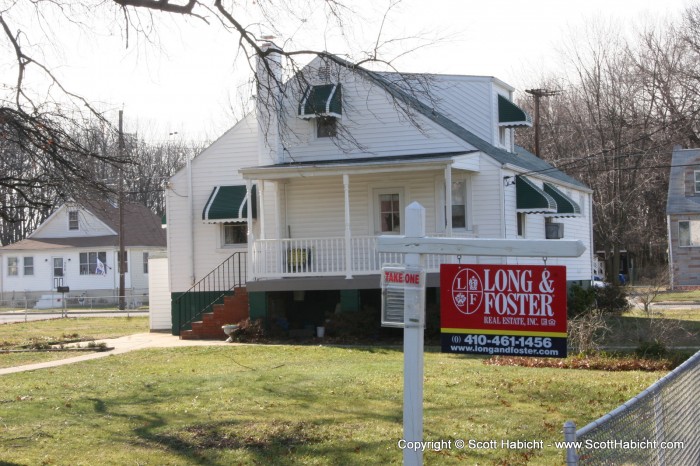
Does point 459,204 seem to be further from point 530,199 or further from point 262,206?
point 262,206

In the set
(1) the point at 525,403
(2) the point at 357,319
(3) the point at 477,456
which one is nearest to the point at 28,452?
(3) the point at 477,456

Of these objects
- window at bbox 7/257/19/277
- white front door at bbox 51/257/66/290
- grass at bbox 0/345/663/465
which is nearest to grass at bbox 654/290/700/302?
grass at bbox 0/345/663/465

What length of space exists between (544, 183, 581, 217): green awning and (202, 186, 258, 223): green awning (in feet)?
30.9

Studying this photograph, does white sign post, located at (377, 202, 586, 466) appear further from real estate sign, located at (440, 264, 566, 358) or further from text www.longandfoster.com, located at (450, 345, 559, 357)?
text www.longandfoster.com, located at (450, 345, 559, 357)

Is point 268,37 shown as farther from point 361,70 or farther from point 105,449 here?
point 105,449

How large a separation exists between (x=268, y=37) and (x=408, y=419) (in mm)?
8781

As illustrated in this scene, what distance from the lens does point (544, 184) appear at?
30.3 m

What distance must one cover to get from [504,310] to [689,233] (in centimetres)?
4664

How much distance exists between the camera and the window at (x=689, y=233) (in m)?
50.0

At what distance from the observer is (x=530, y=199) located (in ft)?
88.1

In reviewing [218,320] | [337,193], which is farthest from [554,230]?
[218,320]

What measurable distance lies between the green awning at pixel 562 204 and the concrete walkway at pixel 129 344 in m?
11.5

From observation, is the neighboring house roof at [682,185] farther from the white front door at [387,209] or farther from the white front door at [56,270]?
the white front door at [56,270]

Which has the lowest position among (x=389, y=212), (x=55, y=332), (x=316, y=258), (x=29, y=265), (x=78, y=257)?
(x=55, y=332)
